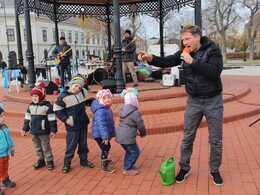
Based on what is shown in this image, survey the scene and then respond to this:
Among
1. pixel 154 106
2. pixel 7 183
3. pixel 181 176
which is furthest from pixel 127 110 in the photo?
pixel 154 106

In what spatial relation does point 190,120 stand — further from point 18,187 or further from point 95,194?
point 18,187

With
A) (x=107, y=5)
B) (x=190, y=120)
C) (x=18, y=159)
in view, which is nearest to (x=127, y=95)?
(x=190, y=120)

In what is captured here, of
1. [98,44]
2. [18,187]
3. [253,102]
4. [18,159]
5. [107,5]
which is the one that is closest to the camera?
[18,187]

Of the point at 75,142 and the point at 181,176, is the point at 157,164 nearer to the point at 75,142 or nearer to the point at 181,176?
the point at 181,176

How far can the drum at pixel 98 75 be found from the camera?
912 cm

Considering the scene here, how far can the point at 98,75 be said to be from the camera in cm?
926

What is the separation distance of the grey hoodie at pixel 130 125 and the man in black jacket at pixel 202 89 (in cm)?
59

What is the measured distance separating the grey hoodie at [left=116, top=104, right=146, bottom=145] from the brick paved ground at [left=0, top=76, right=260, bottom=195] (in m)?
0.54

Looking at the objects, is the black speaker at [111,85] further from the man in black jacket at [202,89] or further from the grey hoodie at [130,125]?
the man in black jacket at [202,89]

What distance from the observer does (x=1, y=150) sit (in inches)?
123

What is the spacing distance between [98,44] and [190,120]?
2644 inches

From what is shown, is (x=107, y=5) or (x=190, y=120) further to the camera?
(x=107, y=5)

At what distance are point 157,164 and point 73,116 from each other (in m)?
1.41

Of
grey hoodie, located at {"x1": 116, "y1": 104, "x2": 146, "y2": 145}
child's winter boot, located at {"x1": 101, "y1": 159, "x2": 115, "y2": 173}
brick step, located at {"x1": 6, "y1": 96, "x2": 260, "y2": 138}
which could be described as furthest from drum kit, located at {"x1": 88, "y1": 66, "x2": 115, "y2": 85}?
grey hoodie, located at {"x1": 116, "y1": 104, "x2": 146, "y2": 145}
